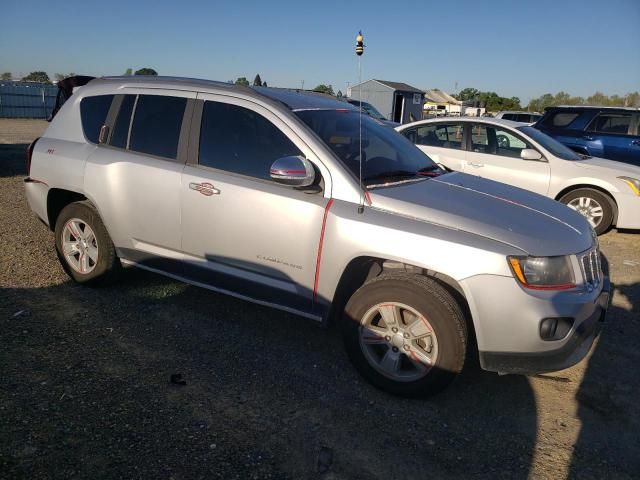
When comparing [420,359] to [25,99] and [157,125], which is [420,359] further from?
[25,99]

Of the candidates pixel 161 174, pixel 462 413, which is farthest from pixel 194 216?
pixel 462 413

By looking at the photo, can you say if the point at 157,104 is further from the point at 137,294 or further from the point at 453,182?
the point at 453,182

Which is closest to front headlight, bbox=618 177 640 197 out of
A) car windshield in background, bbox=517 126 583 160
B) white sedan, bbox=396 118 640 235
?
white sedan, bbox=396 118 640 235

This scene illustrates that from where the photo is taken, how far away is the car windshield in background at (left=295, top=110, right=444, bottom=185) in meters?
3.39

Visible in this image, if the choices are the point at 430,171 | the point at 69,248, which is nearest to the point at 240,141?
the point at 430,171

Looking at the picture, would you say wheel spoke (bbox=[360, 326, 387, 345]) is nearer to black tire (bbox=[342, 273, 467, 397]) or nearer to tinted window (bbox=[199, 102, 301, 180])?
black tire (bbox=[342, 273, 467, 397])

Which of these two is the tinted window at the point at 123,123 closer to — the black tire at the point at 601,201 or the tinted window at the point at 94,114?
the tinted window at the point at 94,114

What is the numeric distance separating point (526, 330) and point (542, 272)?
0.34 metres

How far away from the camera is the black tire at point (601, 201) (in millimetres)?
7262

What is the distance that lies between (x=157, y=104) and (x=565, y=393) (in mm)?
3657

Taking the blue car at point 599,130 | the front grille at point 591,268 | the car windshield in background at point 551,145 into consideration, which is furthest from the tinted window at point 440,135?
the front grille at point 591,268

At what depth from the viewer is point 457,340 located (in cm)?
283

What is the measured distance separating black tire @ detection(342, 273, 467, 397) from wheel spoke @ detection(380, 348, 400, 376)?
45 millimetres

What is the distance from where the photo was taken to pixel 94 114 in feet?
14.0
